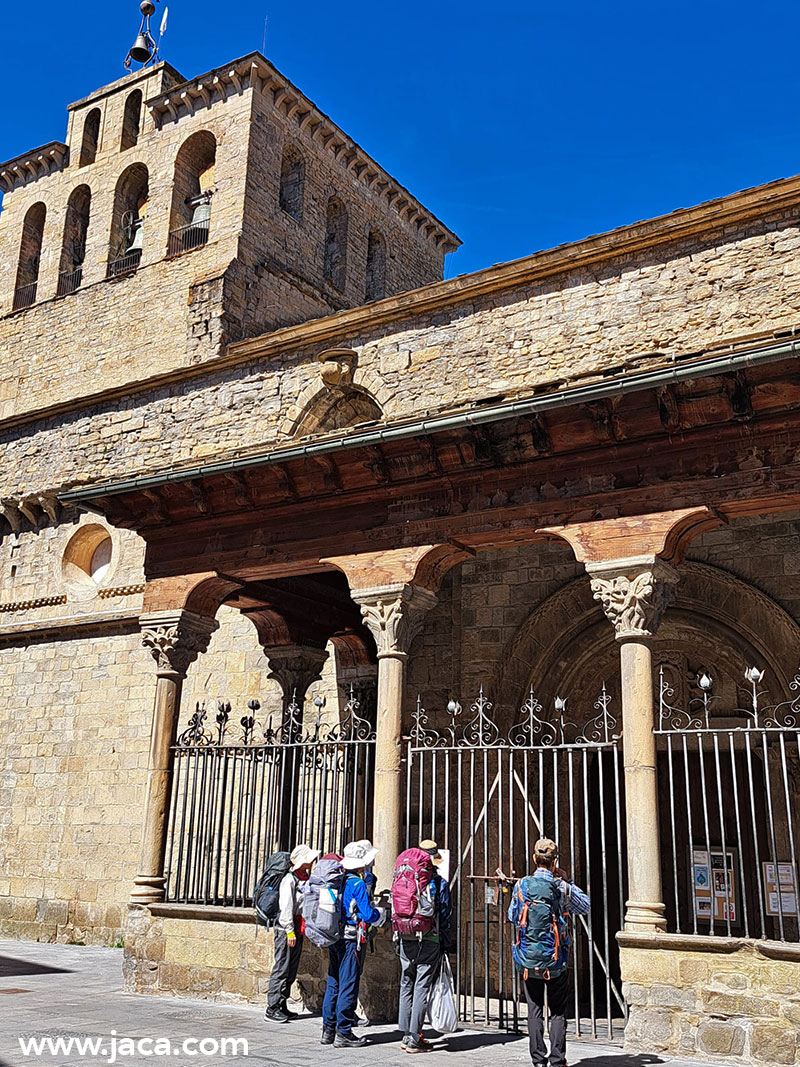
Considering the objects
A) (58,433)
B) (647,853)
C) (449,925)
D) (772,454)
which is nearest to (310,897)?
(449,925)

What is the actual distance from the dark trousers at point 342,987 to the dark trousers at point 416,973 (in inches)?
13.1

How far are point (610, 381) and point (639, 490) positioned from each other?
0.87 m

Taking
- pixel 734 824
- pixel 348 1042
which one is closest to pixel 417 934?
pixel 348 1042

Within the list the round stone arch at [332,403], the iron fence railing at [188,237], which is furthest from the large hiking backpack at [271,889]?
the iron fence railing at [188,237]

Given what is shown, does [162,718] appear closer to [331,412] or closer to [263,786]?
[263,786]

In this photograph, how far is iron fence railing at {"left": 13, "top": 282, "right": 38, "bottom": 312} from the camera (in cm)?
2217

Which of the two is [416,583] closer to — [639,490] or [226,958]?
[639,490]

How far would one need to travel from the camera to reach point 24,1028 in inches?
265

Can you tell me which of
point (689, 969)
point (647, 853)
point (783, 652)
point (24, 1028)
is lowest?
point (24, 1028)

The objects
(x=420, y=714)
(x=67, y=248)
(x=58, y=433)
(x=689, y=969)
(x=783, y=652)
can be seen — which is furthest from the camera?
(x=67, y=248)

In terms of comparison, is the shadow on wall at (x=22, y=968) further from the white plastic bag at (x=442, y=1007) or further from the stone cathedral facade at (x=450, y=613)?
the white plastic bag at (x=442, y=1007)

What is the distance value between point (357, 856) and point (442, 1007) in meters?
1.12

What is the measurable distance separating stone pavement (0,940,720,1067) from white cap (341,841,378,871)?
3.72 ft

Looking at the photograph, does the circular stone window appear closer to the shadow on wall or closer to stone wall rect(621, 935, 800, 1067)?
the shadow on wall
